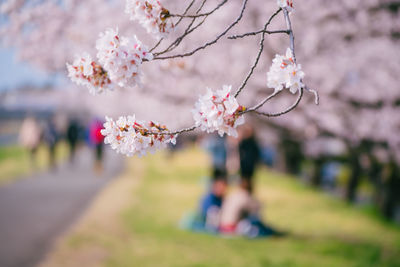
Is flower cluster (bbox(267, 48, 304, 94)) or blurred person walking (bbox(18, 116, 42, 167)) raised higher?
flower cluster (bbox(267, 48, 304, 94))

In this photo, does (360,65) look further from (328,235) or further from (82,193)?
(82,193)

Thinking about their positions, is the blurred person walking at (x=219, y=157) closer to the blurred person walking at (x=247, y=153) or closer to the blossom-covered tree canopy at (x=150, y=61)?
the blurred person walking at (x=247, y=153)

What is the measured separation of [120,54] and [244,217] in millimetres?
4926

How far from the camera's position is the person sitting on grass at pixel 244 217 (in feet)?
20.5

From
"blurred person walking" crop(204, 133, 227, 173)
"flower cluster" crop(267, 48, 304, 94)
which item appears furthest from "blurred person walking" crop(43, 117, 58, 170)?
"flower cluster" crop(267, 48, 304, 94)

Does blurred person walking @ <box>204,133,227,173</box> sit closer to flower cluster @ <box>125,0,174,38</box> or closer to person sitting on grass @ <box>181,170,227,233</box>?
person sitting on grass @ <box>181,170,227,233</box>

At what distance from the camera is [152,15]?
6.73 ft

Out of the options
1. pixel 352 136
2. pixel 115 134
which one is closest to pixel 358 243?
pixel 352 136

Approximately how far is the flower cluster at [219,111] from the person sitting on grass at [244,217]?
14.8 feet

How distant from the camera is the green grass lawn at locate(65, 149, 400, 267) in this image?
5156mm

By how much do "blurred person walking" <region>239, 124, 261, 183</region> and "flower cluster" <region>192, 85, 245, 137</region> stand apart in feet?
17.6

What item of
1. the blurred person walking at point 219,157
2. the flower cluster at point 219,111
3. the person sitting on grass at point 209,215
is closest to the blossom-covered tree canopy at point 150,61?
the flower cluster at point 219,111

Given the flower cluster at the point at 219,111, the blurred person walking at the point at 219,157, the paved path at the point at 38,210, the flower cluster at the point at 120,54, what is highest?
the flower cluster at the point at 120,54

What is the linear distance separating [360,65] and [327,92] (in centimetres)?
67
